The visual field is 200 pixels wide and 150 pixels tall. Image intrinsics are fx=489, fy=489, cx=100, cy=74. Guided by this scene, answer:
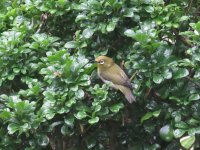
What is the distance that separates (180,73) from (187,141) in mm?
421

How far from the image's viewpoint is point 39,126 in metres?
3.14

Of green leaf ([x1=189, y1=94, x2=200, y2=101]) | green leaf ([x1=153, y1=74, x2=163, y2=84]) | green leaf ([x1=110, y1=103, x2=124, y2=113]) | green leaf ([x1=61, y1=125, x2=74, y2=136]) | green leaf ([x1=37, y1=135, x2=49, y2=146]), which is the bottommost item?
green leaf ([x1=37, y1=135, x2=49, y2=146])

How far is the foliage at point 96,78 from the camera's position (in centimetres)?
292

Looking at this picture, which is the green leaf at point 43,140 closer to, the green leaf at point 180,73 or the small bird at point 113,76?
the small bird at point 113,76

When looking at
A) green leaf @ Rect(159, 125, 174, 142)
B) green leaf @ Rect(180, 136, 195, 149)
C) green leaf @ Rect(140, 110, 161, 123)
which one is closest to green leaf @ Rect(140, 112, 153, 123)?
green leaf @ Rect(140, 110, 161, 123)

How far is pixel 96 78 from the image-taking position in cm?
326

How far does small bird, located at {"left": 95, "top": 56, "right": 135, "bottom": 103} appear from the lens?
301 cm

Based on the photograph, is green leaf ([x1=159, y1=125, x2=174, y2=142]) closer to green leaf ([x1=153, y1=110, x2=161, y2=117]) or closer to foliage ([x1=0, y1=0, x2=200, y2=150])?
foliage ([x1=0, y1=0, x2=200, y2=150])

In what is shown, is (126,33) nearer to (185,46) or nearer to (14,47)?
(185,46)

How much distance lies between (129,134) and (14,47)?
99 centimetres

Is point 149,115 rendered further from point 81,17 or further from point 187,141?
point 81,17

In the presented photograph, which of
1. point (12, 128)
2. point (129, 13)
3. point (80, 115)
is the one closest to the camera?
point (80, 115)

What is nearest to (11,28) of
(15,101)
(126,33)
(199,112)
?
(15,101)

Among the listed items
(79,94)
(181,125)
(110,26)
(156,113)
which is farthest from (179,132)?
(110,26)
